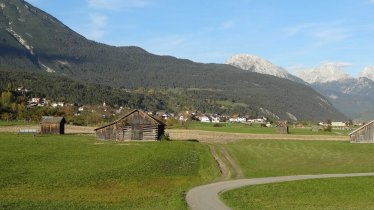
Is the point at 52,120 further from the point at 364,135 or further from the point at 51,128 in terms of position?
the point at 364,135

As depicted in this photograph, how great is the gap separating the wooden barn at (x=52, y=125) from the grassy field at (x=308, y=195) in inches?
3052

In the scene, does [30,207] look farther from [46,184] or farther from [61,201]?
[46,184]

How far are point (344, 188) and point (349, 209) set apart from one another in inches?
432

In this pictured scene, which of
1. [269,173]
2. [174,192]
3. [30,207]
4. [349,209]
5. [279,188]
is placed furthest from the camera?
[269,173]

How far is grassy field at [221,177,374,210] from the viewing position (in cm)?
3522

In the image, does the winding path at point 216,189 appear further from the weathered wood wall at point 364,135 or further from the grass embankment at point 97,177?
the weathered wood wall at point 364,135

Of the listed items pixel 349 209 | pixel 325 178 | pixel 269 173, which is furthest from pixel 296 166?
pixel 349 209

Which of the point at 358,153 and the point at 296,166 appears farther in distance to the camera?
the point at 358,153

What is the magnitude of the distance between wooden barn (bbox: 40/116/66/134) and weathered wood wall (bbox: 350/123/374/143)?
59.4 m

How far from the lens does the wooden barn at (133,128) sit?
10094cm

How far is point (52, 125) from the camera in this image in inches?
4535

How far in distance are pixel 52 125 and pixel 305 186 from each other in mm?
80217

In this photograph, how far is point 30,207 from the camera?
1227 inches

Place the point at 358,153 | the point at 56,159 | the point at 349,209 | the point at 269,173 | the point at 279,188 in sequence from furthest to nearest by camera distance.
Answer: the point at 358,153, the point at 56,159, the point at 269,173, the point at 279,188, the point at 349,209
